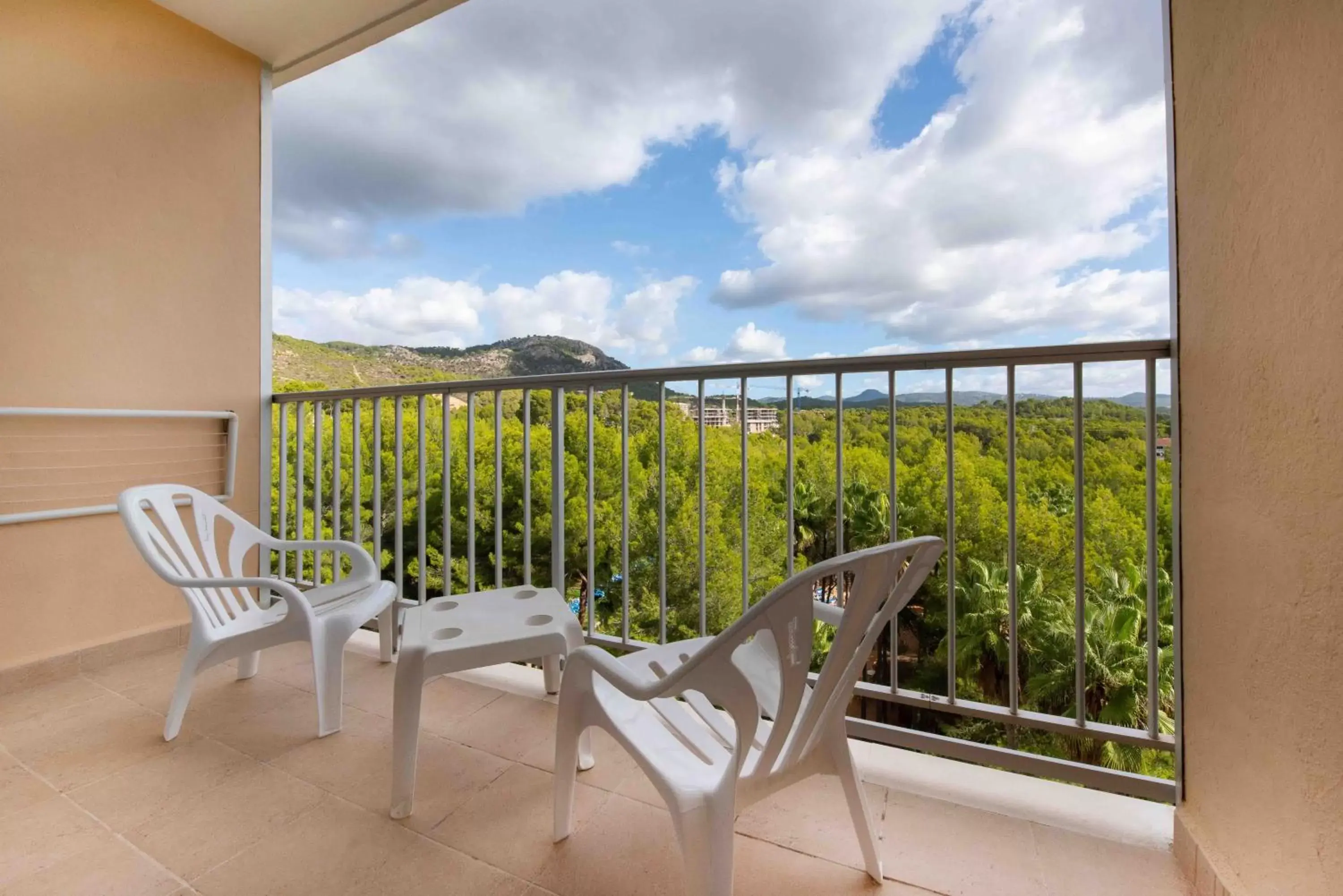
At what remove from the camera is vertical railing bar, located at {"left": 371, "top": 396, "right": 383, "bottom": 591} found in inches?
102

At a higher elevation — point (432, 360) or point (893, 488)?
point (432, 360)

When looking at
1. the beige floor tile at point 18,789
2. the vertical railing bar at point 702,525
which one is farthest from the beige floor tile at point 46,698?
the vertical railing bar at point 702,525

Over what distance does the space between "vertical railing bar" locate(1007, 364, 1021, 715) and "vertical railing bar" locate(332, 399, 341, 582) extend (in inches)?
107

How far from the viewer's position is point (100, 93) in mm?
2404

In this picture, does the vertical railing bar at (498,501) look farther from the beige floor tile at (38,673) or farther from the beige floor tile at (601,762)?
the beige floor tile at (38,673)

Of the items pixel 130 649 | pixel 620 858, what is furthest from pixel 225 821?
pixel 130 649

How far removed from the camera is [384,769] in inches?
64.2

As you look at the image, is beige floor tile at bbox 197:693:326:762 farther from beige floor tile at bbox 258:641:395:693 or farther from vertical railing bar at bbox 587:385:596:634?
vertical railing bar at bbox 587:385:596:634

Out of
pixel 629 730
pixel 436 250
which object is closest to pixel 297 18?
pixel 629 730

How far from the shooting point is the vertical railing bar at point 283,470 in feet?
9.58

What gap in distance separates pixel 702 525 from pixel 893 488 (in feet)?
2.15

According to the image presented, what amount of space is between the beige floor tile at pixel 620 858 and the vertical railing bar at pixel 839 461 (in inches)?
30.7

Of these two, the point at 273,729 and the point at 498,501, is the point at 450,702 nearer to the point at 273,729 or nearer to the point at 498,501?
the point at 273,729

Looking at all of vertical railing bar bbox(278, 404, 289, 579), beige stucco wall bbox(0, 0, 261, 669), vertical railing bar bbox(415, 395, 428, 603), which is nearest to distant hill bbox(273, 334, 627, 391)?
vertical railing bar bbox(278, 404, 289, 579)
